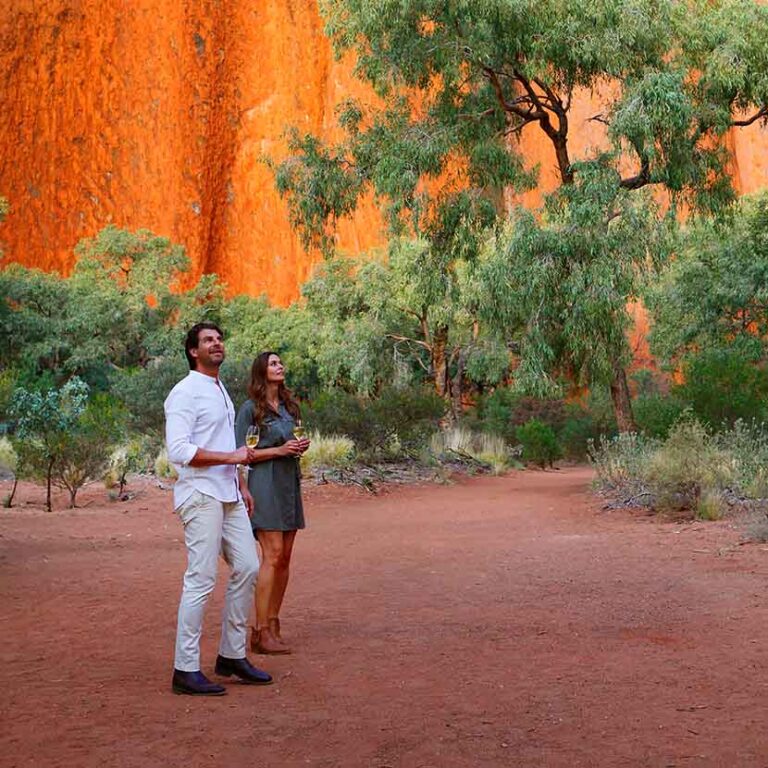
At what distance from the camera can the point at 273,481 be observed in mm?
5664

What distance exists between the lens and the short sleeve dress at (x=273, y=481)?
566cm

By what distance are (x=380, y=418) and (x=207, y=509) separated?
14102 mm

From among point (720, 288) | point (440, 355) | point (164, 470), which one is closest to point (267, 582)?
point (164, 470)

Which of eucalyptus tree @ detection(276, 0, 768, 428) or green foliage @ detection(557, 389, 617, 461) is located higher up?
eucalyptus tree @ detection(276, 0, 768, 428)

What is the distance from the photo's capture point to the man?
4645 mm

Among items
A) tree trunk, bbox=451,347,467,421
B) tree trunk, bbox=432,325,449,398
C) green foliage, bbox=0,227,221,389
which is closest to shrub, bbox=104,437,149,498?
tree trunk, bbox=432,325,449,398

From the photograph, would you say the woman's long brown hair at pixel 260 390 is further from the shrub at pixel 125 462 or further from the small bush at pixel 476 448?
the small bush at pixel 476 448

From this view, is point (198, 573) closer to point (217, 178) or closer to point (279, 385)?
point (279, 385)

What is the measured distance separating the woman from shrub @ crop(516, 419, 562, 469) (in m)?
19.7

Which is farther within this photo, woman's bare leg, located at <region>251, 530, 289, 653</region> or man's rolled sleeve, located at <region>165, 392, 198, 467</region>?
woman's bare leg, located at <region>251, 530, 289, 653</region>

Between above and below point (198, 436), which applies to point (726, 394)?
above

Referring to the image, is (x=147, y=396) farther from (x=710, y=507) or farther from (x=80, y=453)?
(x=710, y=507)

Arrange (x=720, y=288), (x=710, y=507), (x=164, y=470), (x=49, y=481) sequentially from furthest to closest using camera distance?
(x=720, y=288) < (x=164, y=470) < (x=49, y=481) < (x=710, y=507)

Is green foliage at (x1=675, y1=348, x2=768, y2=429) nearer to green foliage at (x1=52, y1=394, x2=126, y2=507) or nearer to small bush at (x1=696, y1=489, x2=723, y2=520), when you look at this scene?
small bush at (x1=696, y1=489, x2=723, y2=520)
